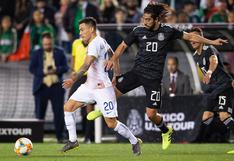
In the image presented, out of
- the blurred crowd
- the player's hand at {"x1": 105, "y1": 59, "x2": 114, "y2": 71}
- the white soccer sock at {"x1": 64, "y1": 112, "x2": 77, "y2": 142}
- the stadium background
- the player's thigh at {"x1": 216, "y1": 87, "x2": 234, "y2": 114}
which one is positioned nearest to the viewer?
the player's hand at {"x1": 105, "y1": 59, "x2": 114, "y2": 71}

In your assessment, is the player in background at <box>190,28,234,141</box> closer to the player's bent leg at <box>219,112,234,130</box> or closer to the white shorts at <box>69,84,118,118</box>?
the player's bent leg at <box>219,112,234,130</box>

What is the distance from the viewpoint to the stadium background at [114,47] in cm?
2003

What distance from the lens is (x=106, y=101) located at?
14680mm

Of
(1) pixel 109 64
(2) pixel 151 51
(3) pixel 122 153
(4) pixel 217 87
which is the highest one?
(2) pixel 151 51

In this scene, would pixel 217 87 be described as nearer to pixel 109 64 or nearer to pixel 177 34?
pixel 177 34

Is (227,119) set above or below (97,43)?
below

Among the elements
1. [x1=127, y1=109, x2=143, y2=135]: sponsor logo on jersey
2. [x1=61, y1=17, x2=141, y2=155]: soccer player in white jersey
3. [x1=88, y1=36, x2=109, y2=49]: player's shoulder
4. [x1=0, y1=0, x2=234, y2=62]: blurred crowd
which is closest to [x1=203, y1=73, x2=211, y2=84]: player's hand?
[x1=61, y1=17, x2=141, y2=155]: soccer player in white jersey

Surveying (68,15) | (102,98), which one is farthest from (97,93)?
(68,15)

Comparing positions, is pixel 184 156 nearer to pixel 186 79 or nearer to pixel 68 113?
pixel 68 113

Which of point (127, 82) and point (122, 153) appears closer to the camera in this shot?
point (122, 153)

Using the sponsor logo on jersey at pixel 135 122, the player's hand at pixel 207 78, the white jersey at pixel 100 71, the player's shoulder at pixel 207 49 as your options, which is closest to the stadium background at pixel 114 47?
the sponsor logo on jersey at pixel 135 122

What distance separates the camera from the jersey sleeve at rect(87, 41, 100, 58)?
1450 centimetres

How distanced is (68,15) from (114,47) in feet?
9.66

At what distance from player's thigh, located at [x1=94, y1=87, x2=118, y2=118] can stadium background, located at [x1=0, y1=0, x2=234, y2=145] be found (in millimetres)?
5035
